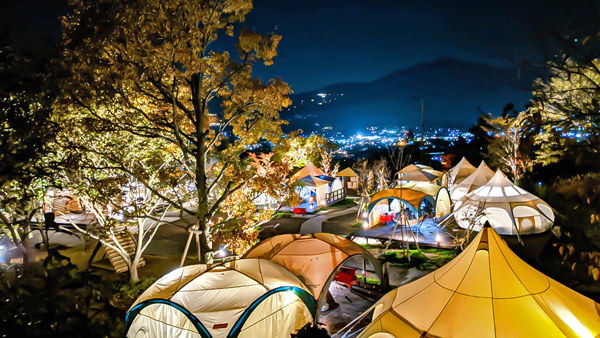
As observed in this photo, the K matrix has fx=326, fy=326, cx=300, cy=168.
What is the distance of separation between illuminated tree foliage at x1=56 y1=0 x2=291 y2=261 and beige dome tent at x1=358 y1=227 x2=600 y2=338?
4555mm

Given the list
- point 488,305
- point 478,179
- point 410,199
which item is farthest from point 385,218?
point 488,305

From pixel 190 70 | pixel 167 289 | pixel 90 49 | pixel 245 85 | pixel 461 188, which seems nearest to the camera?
pixel 90 49

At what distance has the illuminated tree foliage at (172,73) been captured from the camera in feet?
17.5

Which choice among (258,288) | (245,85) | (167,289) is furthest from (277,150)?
(167,289)

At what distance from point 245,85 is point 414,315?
19.4 ft

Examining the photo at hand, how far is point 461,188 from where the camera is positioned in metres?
22.6

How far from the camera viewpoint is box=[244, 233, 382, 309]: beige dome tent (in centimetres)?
852

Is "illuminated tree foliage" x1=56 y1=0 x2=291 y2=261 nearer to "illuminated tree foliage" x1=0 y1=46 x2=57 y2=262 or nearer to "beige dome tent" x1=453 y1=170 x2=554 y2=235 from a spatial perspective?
"illuminated tree foliage" x1=0 y1=46 x2=57 y2=262

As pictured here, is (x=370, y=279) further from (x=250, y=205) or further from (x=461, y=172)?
(x=461, y=172)

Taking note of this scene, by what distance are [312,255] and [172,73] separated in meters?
5.72

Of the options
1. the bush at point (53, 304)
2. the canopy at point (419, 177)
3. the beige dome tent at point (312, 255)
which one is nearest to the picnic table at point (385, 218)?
the canopy at point (419, 177)

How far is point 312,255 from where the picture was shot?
8945 millimetres

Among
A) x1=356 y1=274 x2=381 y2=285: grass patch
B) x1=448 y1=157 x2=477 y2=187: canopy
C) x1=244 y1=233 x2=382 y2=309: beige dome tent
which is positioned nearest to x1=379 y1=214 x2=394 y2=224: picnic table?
x1=356 y1=274 x2=381 y2=285: grass patch

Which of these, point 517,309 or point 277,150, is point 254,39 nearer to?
point 277,150
